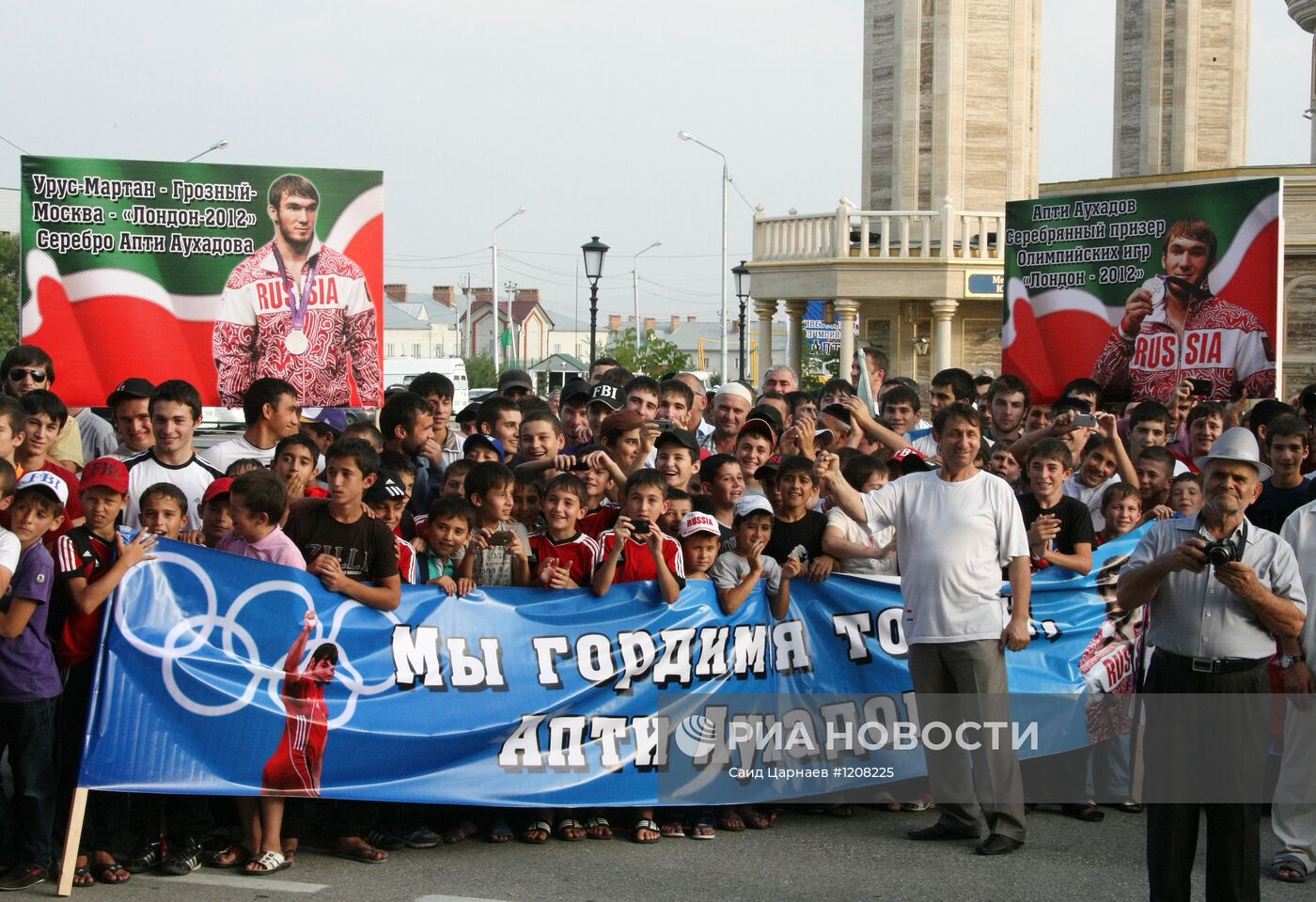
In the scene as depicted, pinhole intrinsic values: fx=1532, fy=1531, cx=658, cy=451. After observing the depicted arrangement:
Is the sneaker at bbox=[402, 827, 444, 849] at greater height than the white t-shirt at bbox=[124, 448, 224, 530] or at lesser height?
lesser

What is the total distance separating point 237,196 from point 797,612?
4.80 m

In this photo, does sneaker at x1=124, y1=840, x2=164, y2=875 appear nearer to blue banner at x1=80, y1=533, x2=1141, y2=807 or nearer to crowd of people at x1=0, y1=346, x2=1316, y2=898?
crowd of people at x1=0, y1=346, x2=1316, y2=898

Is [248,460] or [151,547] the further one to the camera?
[248,460]

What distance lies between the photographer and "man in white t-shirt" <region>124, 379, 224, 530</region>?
716 centimetres

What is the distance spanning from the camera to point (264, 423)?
313 inches

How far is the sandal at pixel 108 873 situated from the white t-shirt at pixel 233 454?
7.35 feet

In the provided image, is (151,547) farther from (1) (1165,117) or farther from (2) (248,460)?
(1) (1165,117)

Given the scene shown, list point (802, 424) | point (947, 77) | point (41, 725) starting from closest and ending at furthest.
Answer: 1. point (41, 725)
2. point (802, 424)
3. point (947, 77)

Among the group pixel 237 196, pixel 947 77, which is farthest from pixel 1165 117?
pixel 237 196

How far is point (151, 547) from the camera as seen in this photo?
6.26 meters

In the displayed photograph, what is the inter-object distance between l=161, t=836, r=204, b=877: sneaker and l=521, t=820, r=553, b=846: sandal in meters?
1.37

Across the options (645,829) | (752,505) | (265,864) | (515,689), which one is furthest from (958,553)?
(265,864)

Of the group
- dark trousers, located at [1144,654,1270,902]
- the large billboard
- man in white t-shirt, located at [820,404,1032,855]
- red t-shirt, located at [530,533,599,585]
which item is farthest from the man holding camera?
the large billboard

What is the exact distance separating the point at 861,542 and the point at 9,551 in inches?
152
